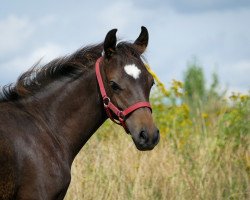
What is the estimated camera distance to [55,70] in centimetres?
574

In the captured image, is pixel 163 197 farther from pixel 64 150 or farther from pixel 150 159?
pixel 64 150

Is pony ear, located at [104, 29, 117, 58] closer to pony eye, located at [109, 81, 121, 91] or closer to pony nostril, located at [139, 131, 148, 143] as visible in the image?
pony eye, located at [109, 81, 121, 91]

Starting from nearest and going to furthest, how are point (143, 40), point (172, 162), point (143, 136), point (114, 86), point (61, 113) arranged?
point (143, 136), point (114, 86), point (61, 113), point (143, 40), point (172, 162)

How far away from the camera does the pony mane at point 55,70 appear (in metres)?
5.62

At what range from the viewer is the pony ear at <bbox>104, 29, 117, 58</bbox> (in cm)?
551

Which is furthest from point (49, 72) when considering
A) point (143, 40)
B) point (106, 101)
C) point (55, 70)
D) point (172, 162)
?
point (172, 162)

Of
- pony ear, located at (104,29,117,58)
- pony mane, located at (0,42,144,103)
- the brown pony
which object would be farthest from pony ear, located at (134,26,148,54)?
pony ear, located at (104,29,117,58)

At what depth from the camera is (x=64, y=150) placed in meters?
5.57

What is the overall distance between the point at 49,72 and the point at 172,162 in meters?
3.47

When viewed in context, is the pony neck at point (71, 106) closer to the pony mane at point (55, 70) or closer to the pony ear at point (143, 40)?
the pony mane at point (55, 70)

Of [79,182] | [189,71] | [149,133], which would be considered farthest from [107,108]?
[189,71]

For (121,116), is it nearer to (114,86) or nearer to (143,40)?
(114,86)

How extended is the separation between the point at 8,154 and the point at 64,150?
66 cm

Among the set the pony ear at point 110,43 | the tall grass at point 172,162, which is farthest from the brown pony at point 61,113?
the tall grass at point 172,162
